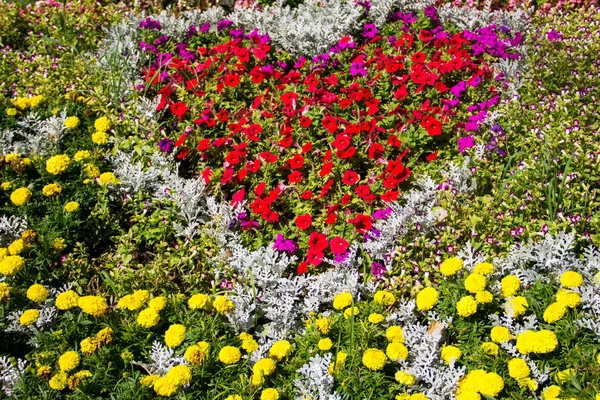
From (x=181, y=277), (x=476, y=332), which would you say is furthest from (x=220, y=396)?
(x=476, y=332)

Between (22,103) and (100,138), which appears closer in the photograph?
(100,138)

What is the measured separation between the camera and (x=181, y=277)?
3562 millimetres

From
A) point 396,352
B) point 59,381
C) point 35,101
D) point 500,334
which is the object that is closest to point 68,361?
point 59,381

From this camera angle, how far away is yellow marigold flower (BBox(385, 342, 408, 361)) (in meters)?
2.63

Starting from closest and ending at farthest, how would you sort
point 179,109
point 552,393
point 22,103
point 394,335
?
point 552,393 → point 394,335 → point 179,109 → point 22,103

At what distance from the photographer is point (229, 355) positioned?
106 inches

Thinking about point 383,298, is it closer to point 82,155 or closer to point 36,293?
point 36,293

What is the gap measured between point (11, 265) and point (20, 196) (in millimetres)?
594

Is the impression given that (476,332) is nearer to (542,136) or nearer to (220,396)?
(220,396)

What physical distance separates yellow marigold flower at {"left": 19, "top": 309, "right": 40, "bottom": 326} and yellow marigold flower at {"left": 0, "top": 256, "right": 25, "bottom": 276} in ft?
0.92

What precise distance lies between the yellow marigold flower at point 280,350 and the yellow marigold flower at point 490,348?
0.88 m

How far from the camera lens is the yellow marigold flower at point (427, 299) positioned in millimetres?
2795

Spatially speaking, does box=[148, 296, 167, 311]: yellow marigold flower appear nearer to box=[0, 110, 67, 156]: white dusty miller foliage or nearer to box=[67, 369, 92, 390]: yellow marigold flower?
box=[67, 369, 92, 390]: yellow marigold flower

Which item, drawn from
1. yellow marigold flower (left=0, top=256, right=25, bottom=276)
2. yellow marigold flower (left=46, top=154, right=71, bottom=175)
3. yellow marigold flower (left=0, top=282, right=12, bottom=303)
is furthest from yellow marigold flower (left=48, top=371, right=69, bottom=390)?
yellow marigold flower (left=46, top=154, right=71, bottom=175)
